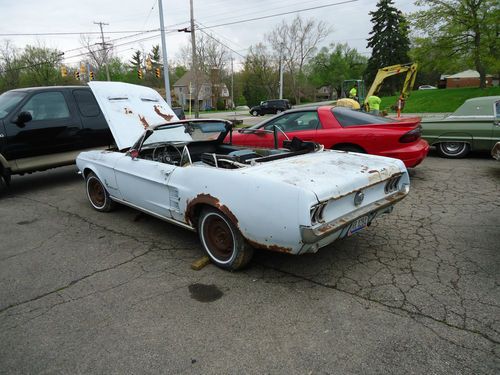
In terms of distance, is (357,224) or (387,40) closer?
(357,224)

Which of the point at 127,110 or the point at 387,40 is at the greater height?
the point at 387,40

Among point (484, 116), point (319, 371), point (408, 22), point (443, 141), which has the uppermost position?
point (408, 22)

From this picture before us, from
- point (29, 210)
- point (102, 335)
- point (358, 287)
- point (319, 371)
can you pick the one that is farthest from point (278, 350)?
point (29, 210)

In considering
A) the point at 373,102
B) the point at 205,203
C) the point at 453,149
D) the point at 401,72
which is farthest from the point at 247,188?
the point at 401,72

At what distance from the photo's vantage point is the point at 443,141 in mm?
8078

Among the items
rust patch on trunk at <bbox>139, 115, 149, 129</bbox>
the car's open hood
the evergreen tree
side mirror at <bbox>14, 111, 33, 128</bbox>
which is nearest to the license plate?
the car's open hood

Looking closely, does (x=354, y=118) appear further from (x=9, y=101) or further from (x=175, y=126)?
(x=9, y=101)

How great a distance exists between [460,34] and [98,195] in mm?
27091

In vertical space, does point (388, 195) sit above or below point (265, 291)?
above

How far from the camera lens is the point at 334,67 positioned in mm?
78062

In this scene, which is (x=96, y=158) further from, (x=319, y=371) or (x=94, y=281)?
(x=319, y=371)

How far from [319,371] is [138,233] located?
3.06m

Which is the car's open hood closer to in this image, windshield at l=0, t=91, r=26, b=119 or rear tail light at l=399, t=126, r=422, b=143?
windshield at l=0, t=91, r=26, b=119

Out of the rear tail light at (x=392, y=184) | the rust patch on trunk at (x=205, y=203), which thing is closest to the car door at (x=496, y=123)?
the rear tail light at (x=392, y=184)
